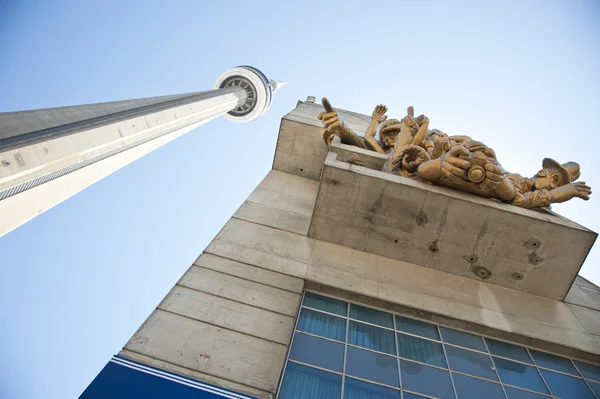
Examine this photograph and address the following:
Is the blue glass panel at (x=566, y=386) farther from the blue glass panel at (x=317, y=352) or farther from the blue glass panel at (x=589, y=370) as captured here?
the blue glass panel at (x=317, y=352)

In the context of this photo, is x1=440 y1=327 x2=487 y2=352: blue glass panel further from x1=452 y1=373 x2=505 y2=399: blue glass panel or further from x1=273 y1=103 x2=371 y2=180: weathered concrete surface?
x1=273 y1=103 x2=371 y2=180: weathered concrete surface

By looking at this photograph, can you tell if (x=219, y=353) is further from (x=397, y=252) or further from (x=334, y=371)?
(x=397, y=252)

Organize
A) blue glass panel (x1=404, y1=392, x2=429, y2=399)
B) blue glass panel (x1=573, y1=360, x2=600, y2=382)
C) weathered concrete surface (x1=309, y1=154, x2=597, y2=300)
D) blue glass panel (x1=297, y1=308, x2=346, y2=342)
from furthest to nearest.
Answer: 1. weathered concrete surface (x1=309, y1=154, x2=597, y2=300)
2. blue glass panel (x1=573, y1=360, x2=600, y2=382)
3. blue glass panel (x1=297, y1=308, x2=346, y2=342)
4. blue glass panel (x1=404, y1=392, x2=429, y2=399)

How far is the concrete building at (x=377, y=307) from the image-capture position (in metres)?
5.96

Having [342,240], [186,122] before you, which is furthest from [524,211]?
[186,122]

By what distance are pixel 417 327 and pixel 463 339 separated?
98 cm

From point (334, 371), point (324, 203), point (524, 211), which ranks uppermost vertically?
point (524, 211)

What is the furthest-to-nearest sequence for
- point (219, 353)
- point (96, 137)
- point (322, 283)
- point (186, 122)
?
point (186, 122), point (96, 137), point (322, 283), point (219, 353)

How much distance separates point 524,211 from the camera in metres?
8.71

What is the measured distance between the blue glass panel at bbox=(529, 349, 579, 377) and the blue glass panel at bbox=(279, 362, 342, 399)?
4.54 metres

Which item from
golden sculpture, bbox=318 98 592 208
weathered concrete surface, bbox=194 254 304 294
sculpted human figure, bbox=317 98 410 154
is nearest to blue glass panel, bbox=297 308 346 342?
weathered concrete surface, bbox=194 254 304 294

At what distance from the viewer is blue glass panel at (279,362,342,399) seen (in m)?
5.88

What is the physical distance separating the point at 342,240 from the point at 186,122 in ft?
53.0

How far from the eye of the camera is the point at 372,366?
660cm
